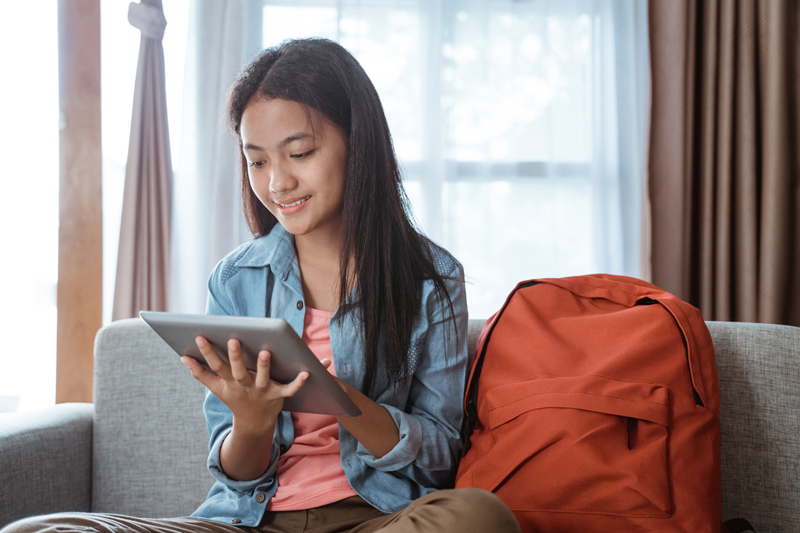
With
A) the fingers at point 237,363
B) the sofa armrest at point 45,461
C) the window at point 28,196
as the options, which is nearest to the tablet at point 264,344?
the fingers at point 237,363

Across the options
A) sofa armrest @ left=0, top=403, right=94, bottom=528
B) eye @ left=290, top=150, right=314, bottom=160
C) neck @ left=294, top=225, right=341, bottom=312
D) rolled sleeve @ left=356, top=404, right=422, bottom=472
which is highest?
eye @ left=290, top=150, right=314, bottom=160

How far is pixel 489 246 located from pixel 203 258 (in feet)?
3.07

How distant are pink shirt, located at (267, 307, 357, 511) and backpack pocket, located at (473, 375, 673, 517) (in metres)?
0.24

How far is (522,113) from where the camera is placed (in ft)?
5.95

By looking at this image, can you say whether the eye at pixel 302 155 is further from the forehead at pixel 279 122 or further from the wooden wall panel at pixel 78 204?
the wooden wall panel at pixel 78 204

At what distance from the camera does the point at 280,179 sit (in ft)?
2.90

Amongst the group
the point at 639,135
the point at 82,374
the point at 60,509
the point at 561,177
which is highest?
the point at 639,135

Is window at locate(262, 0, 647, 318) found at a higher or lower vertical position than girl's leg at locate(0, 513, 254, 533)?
higher

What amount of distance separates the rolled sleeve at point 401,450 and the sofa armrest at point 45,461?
61 cm

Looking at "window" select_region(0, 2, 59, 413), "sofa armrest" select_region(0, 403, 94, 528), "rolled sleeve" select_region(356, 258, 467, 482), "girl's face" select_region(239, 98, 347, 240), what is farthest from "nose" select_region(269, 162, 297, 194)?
"window" select_region(0, 2, 59, 413)

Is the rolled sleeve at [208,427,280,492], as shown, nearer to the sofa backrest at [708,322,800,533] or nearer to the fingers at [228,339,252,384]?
the fingers at [228,339,252,384]

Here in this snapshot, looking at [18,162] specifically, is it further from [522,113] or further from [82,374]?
[522,113]

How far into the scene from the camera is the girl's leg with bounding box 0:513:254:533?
615 mm

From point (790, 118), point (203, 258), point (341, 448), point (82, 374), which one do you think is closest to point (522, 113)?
point (790, 118)
